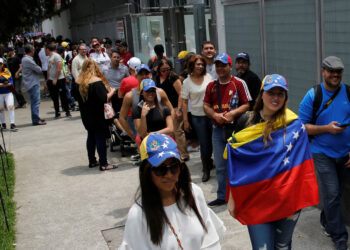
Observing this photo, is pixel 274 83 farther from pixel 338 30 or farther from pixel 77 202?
pixel 77 202

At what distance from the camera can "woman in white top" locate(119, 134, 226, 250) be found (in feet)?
9.31

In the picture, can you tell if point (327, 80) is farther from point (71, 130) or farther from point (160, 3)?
point (160, 3)

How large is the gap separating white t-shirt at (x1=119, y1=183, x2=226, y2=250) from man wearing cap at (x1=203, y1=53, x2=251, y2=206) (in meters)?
3.23

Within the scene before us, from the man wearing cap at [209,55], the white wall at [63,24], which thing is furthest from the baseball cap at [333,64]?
the white wall at [63,24]

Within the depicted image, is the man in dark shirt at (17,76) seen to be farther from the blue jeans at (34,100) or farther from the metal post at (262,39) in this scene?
the metal post at (262,39)

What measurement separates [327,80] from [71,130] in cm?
906

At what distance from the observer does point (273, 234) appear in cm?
418

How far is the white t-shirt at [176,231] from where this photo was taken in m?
2.84

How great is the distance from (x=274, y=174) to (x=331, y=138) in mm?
1213

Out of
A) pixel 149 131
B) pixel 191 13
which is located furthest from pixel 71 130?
pixel 149 131

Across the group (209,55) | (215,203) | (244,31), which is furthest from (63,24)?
(215,203)

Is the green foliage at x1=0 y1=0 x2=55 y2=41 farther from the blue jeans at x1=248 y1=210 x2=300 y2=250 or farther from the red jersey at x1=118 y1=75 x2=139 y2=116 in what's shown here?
the blue jeans at x1=248 y1=210 x2=300 y2=250

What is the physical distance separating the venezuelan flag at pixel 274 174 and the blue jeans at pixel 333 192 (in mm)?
980

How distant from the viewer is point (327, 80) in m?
4.92
